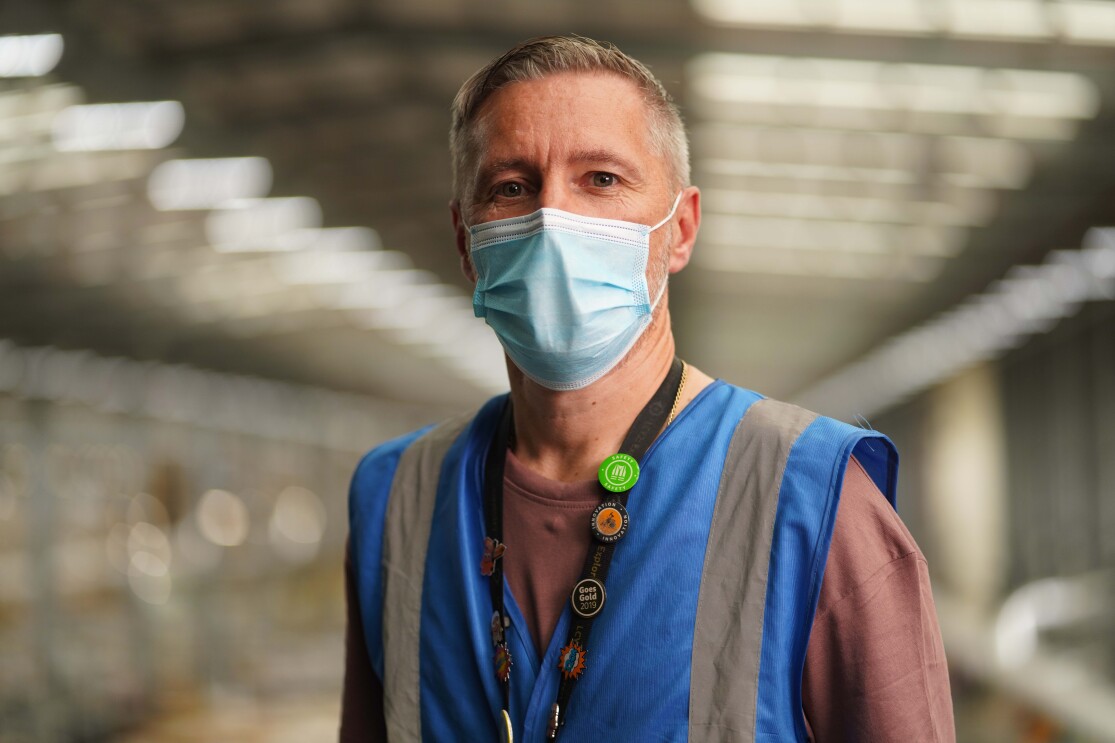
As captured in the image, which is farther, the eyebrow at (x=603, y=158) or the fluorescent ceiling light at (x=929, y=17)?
the fluorescent ceiling light at (x=929, y=17)

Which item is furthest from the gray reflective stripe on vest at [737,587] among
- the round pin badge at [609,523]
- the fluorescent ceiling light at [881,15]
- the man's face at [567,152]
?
the fluorescent ceiling light at [881,15]

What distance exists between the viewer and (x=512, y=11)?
706cm

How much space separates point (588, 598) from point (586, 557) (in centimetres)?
8

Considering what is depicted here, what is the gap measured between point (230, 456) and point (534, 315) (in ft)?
63.8

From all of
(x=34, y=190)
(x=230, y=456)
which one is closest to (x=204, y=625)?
(x=230, y=456)

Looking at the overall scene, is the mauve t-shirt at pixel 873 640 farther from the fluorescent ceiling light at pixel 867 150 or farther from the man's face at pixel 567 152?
the fluorescent ceiling light at pixel 867 150

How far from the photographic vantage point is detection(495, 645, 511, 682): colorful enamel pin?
1.82 meters

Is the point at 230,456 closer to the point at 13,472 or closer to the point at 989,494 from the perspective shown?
the point at 13,472

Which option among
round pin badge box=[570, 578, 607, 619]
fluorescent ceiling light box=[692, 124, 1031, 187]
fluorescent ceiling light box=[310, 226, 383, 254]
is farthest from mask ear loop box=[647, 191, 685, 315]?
fluorescent ceiling light box=[310, 226, 383, 254]

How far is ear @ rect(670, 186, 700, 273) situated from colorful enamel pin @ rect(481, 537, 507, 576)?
23.4 inches

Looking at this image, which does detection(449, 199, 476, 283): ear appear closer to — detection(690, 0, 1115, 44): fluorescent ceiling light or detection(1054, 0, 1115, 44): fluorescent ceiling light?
detection(690, 0, 1115, 44): fluorescent ceiling light

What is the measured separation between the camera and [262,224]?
10.3 metres

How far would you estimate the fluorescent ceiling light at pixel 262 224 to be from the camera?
32.1 feet

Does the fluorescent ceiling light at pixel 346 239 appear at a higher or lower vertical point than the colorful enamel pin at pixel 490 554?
higher
